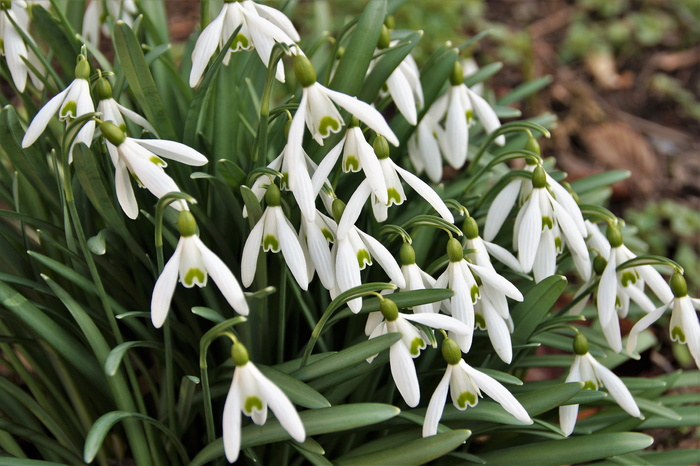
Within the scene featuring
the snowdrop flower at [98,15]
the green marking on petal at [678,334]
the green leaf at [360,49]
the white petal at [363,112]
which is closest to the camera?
the white petal at [363,112]

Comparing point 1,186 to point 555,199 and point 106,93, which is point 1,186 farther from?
point 555,199

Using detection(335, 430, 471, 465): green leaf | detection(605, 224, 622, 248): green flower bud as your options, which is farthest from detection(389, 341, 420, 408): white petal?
detection(605, 224, 622, 248): green flower bud

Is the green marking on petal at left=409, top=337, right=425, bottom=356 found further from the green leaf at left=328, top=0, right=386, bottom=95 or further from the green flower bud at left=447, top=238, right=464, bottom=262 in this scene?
the green leaf at left=328, top=0, right=386, bottom=95

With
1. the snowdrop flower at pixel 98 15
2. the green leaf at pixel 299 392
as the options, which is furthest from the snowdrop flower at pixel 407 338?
the snowdrop flower at pixel 98 15

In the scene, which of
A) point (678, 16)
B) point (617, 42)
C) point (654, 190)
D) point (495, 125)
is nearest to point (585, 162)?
point (654, 190)

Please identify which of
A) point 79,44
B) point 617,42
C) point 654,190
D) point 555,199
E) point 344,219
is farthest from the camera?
point 617,42

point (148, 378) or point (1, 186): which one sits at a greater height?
point (1, 186)

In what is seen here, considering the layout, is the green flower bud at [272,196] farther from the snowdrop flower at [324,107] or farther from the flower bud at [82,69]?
the flower bud at [82,69]
